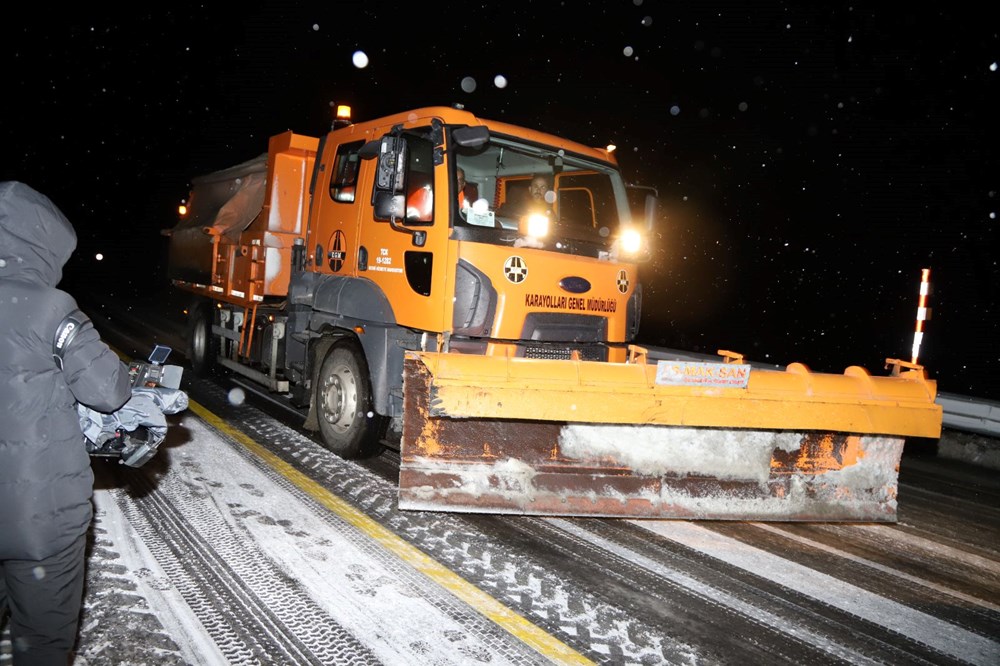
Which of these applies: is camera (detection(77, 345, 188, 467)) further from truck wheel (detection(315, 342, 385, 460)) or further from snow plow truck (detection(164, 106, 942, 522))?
truck wheel (detection(315, 342, 385, 460))

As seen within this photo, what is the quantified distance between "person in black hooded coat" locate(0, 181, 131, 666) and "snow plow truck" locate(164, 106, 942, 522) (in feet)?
7.23

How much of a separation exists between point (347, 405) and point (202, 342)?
202 inches

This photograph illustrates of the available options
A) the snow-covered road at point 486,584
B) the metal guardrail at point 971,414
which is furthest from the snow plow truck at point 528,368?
the metal guardrail at point 971,414

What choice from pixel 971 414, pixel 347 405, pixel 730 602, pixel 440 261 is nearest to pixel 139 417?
pixel 440 261

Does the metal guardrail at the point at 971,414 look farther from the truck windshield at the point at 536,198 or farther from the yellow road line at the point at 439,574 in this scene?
the yellow road line at the point at 439,574

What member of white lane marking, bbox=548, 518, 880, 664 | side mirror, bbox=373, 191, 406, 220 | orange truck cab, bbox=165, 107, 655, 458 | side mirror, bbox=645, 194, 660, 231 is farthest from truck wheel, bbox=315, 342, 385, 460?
side mirror, bbox=645, 194, 660, 231

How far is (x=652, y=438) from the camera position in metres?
4.60

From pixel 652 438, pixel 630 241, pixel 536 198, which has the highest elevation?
pixel 536 198

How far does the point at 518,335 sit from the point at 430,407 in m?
1.31

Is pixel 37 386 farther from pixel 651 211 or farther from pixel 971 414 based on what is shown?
pixel 971 414

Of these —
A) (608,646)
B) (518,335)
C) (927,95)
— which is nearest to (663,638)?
(608,646)

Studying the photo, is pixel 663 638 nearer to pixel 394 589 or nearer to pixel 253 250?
pixel 394 589

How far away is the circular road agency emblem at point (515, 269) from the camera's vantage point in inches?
203

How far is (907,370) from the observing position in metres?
5.25
